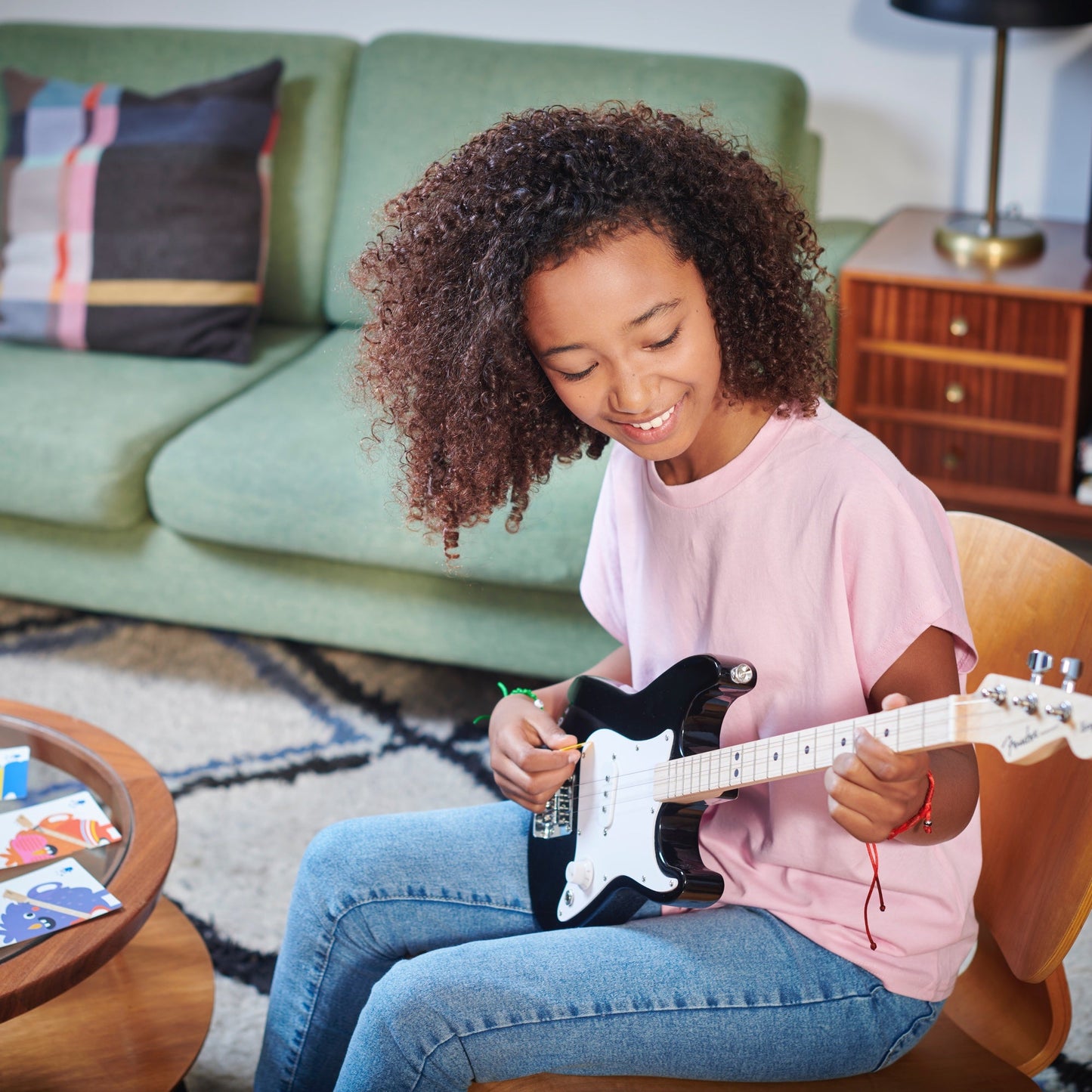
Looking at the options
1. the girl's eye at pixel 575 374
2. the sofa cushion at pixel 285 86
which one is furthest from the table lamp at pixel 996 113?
the girl's eye at pixel 575 374

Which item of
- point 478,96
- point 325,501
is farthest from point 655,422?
point 478,96

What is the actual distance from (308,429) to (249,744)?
49 centimetres

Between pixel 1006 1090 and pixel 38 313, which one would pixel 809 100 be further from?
pixel 1006 1090

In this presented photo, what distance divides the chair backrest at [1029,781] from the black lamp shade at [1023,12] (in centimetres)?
127

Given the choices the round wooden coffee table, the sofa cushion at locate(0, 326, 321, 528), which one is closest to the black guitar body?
the round wooden coffee table

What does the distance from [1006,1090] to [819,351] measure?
0.58 metres

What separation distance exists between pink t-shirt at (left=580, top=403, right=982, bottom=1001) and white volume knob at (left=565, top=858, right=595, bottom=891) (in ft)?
0.31

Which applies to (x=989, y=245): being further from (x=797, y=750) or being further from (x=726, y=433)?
(x=797, y=750)

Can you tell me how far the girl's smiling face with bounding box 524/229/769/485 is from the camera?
960mm

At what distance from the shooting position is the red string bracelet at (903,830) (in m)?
0.87

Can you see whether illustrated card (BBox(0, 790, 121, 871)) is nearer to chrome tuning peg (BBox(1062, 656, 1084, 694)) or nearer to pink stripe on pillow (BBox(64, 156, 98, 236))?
chrome tuning peg (BBox(1062, 656, 1084, 694))

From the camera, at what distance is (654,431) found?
1018 millimetres

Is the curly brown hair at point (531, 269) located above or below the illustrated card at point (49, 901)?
above

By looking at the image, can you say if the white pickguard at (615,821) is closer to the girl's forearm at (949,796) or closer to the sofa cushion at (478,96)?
the girl's forearm at (949,796)
